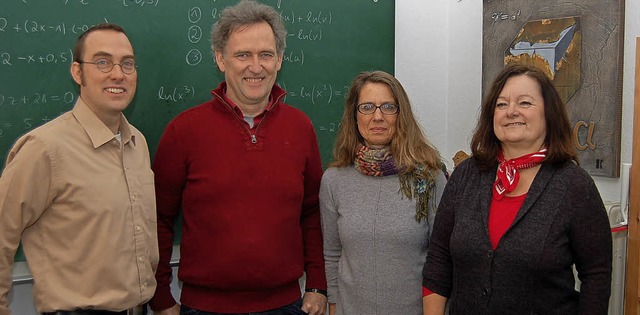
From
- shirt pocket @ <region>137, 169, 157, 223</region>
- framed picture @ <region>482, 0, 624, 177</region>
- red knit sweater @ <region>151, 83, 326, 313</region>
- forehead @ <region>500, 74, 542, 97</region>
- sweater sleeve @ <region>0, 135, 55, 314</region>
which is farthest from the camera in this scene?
framed picture @ <region>482, 0, 624, 177</region>

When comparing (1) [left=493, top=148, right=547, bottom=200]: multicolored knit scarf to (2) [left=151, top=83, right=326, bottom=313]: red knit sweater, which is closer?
(1) [left=493, top=148, right=547, bottom=200]: multicolored knit scarf

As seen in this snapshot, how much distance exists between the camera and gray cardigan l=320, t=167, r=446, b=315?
1.95 metres

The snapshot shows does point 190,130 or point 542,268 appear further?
point 190,130

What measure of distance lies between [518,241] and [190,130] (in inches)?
44.7

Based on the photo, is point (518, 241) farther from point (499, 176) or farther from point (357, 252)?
point (357, 252)

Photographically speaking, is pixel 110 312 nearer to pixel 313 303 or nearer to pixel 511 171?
pixel 313 303

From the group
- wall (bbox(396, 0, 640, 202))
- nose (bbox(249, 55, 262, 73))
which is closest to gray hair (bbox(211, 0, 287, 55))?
nose (bbox(249, 55, 262, 73))

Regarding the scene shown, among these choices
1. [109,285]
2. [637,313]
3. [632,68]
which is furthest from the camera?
[632,68]

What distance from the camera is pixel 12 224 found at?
1604 mm

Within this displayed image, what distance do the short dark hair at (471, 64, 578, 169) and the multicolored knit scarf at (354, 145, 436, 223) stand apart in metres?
0.25

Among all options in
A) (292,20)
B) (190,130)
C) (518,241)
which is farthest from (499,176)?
(292,20)

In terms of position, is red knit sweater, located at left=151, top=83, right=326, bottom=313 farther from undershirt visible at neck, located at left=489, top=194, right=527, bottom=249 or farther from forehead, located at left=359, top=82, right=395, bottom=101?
undershirt visible at neck, located at left=489, top=194, right=527, bottom=249

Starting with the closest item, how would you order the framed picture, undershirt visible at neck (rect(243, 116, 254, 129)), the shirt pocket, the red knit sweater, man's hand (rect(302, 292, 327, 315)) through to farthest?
the shirt pocket → the red knit sweater → undershirt visible at neck (rect(243, 116, 254, 129)) → man's hand (rect(302, 292, 327, 315)) → the framed picture

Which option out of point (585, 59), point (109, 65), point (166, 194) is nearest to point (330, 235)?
point (166, 194)
